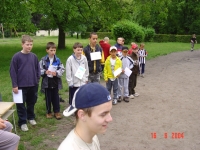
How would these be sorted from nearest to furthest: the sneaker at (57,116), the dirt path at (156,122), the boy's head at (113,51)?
the dirt path at (156,122)
the sneaker at (57,116)
the boy's head at (113,51)

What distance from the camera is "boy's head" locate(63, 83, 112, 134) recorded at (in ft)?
5.29

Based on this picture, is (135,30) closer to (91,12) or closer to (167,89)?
(91,12)

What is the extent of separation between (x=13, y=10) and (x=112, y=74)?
8438 mm

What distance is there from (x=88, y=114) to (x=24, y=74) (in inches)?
149

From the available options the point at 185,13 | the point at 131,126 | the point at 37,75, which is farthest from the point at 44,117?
the point at 185,13

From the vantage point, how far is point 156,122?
588 cm

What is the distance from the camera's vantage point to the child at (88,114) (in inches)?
63.6

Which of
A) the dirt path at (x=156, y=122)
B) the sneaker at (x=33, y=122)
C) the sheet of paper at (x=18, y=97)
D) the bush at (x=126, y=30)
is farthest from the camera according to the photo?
the bush at (x=126, y=30)

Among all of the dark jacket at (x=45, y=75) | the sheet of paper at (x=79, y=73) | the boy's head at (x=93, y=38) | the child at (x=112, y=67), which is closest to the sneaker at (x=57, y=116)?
the dark jacket at (x=45, y=75)

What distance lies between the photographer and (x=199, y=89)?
360 inches

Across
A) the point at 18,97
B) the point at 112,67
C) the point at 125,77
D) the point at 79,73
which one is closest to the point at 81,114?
the point at 18,97

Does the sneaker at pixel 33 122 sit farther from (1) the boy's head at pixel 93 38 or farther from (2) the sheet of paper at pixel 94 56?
(1) the boy's head at pixel 93 38

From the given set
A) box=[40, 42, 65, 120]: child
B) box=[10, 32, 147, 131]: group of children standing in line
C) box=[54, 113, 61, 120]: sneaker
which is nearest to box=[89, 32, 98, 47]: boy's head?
box=[10, 32, 147, 131]: group of children standing in line

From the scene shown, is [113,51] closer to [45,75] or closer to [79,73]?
[79,73]
